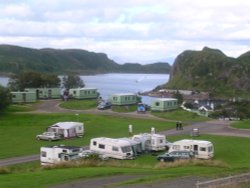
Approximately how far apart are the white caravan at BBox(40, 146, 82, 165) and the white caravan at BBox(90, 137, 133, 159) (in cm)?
278

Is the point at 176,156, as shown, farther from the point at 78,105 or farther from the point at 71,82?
the point at 71,82

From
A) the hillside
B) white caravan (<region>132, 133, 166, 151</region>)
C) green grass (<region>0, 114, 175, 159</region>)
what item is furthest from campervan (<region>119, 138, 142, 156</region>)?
the hillside

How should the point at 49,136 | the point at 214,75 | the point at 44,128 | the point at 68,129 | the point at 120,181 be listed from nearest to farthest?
the point at 120,181 → the point at 49,136 → the point at 68,129 → the point at 44,128 → the point at 214,75

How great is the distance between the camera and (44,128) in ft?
156

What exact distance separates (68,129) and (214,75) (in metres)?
147

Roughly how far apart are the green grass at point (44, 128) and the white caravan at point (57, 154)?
4614mm

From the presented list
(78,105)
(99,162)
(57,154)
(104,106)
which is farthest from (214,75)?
(99,162)

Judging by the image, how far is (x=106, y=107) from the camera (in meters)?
62.9

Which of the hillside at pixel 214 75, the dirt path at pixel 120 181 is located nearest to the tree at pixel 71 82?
the dirt path at pixel 120 181

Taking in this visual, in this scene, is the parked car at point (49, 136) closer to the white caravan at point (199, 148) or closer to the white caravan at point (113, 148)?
the white caravan at point (113, 148)

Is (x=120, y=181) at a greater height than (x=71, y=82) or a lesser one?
lesser

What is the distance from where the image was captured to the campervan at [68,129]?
41.2 meters

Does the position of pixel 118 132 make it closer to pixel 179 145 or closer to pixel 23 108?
pixel 179 145

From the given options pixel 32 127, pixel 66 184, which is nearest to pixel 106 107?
pixel 32 127
